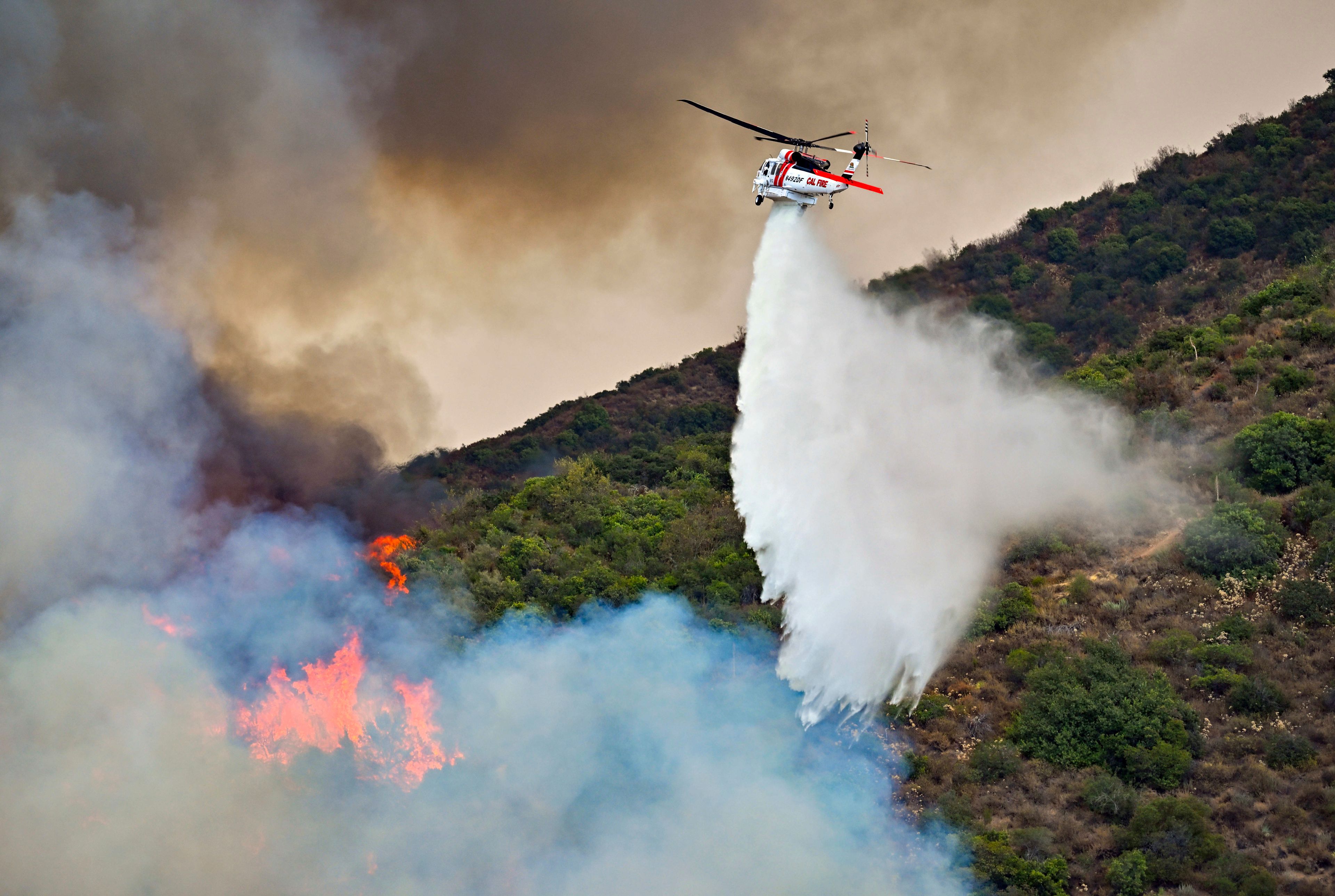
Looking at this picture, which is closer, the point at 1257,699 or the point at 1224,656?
the point at 1257,699

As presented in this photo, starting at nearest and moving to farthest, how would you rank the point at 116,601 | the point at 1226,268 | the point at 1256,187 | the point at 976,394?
the point at 116,601, the point at 976,394, the point at 1226,268, the point at 1256,187

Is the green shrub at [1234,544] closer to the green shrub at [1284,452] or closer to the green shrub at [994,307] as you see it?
the green shrub at [1284,452]

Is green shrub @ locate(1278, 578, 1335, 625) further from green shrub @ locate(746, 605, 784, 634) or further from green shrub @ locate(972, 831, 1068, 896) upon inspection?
green shrub @ locate(746, 605, 784, 634)

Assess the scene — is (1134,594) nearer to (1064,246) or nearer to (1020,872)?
(1020,872)

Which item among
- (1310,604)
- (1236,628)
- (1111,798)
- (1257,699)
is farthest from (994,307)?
(1111,798)

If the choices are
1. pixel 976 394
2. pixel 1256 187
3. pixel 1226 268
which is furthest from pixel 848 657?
pixel 1256 187

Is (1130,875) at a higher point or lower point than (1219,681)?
lower

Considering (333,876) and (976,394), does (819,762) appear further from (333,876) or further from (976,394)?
(976,394)
